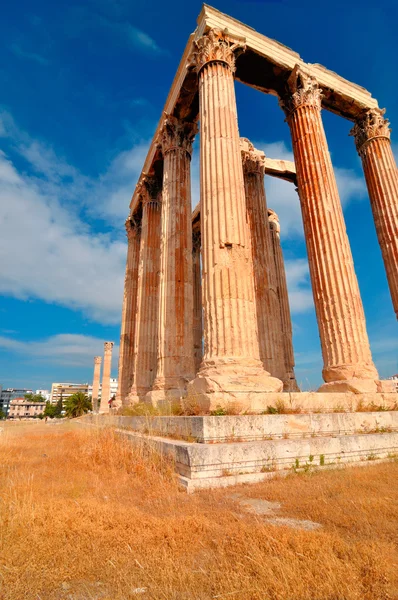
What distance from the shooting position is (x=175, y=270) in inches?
513

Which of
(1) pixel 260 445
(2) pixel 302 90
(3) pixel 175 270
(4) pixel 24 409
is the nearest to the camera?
(1) pixel 260 445

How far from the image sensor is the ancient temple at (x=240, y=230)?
8430mm

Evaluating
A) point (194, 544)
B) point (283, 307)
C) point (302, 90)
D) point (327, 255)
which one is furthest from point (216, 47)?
point (194, 544)

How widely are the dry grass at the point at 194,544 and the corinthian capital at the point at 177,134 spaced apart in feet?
45.3

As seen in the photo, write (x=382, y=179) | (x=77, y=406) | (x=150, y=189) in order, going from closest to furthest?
1. (x=382, y=179)
2. (x=150, y=189)
3. (x=77, y=406)

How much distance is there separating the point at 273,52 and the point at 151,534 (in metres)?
15.6

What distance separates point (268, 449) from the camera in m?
5.05

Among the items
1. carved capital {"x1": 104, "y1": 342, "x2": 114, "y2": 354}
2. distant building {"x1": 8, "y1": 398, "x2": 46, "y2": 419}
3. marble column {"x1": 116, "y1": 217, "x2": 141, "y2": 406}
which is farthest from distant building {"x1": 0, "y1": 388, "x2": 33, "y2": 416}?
marble column {"x1": 116, "y1": 217, "x2": 141, "y2": 406}

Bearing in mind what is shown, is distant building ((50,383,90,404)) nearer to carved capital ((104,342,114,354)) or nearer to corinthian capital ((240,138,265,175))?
carved capital ((104,342,114,354))

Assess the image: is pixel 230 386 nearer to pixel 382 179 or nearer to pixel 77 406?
pixel 382 179

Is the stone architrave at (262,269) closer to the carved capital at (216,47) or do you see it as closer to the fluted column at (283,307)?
the fluted column at (283,307)

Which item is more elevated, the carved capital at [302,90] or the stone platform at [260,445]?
the carved capital at [302,90]

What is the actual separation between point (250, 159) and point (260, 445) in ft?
47.2

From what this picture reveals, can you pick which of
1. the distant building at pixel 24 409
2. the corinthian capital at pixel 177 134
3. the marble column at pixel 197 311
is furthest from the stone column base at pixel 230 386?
the distant building at pixel 24 409
